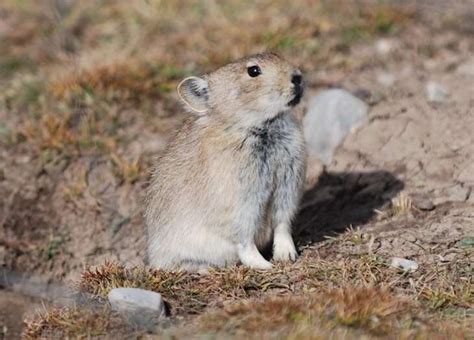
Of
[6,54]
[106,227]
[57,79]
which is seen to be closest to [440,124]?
[106,227]

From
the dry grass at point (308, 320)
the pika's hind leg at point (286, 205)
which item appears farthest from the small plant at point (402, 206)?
the dry grass at point (308, 320)

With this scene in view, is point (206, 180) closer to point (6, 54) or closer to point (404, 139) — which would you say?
point (404, 139)

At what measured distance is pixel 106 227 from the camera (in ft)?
30.0

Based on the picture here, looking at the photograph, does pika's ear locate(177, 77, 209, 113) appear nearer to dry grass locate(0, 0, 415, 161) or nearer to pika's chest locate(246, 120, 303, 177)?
pika's chest locate(246, 120, 303, 177)

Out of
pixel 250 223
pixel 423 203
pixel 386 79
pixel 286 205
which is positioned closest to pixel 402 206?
pixel 423 203

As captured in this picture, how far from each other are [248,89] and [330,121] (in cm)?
243

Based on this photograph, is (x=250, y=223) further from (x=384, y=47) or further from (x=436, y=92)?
(x=384, y=47)

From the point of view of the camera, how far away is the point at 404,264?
6680 mm

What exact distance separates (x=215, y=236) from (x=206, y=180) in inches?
16.6

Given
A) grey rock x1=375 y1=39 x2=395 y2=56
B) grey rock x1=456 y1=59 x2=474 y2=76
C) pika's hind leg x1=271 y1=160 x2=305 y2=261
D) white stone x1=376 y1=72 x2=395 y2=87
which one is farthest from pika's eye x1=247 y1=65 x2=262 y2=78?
grey rock x1=375 y1=39 x2=395 y2=56

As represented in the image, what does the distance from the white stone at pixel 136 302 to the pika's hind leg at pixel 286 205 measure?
1.32 m

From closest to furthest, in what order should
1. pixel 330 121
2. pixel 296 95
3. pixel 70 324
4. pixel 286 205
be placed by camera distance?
pixel 70 324 < pixel 296 95 < pixel 286 205 < pixel 330 121

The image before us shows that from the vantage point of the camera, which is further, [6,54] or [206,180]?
[6,54]

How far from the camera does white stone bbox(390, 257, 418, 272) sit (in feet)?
21.8
